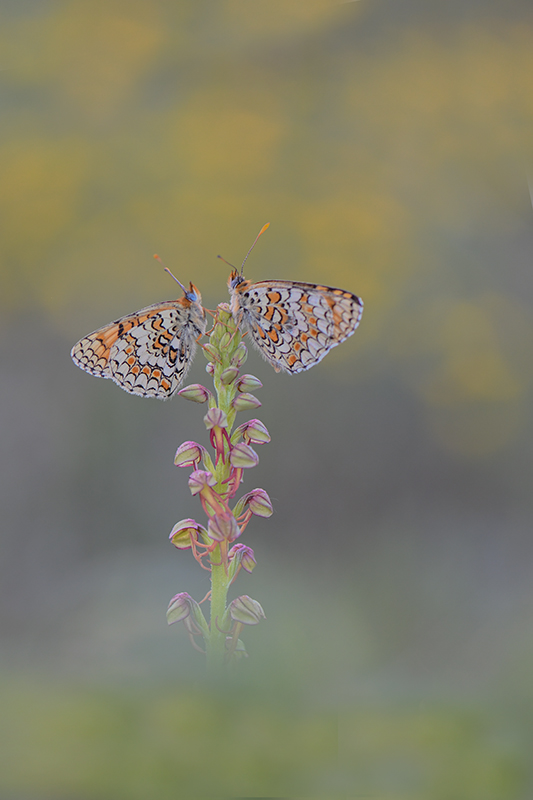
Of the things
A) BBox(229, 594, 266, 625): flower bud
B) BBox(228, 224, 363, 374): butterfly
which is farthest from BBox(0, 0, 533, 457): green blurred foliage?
BBox(229, 594, 266, 625): flower bud

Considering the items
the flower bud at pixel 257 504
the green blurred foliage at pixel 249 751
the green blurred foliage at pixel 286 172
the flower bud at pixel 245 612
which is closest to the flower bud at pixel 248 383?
the flower bud at pixel 257 504

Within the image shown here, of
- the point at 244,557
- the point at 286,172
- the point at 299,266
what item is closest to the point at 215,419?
the point at 244,557

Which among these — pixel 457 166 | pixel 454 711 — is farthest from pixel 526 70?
pixel 454 711

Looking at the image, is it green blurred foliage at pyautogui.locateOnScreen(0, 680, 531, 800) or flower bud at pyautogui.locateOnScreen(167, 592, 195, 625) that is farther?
flower bud at pyautogui.locateOnScreen(167, 592, 195, 625)

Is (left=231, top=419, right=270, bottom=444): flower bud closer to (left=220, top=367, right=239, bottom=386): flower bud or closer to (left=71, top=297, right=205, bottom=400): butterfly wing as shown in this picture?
(left=220, top=367, right=239, bottom=386): flower bud

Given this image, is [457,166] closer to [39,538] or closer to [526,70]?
[526,70]
